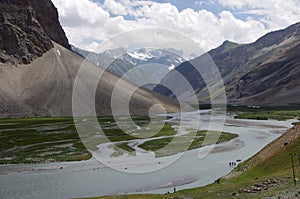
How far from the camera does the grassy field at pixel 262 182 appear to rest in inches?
1278

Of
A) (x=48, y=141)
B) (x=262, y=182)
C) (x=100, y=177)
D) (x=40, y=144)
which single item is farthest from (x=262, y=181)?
(x=48, y=141)

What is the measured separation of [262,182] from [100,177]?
1181 inches

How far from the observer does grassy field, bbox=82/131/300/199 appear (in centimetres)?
3246

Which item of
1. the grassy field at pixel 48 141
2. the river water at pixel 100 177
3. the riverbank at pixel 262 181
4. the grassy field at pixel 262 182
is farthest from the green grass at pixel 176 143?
the grassy field at pixel 262 182

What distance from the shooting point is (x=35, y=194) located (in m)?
48.4

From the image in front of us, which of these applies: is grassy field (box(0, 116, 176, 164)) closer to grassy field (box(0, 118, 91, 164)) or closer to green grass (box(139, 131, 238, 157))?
grassy field (box(0, 118, 91, 164))

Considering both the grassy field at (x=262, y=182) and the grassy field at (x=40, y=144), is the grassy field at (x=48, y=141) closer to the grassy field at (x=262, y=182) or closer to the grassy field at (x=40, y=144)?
the grassy field at (x=40, y=144)

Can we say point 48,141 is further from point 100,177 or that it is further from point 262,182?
point 262,182

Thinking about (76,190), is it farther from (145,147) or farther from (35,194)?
(145,147)

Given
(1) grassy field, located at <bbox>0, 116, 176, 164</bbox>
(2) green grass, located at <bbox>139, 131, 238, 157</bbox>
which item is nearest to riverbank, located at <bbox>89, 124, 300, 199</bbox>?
(2) green grass, located at <bbox>139, 131, 238, 157</bbox>

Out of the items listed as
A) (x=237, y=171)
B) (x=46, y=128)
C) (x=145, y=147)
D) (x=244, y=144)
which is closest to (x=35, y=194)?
(x=237, y=171)

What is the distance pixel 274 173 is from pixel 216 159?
93.8ft

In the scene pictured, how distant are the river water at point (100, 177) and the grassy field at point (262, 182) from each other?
6306 millimetres

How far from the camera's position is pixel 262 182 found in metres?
37.3
